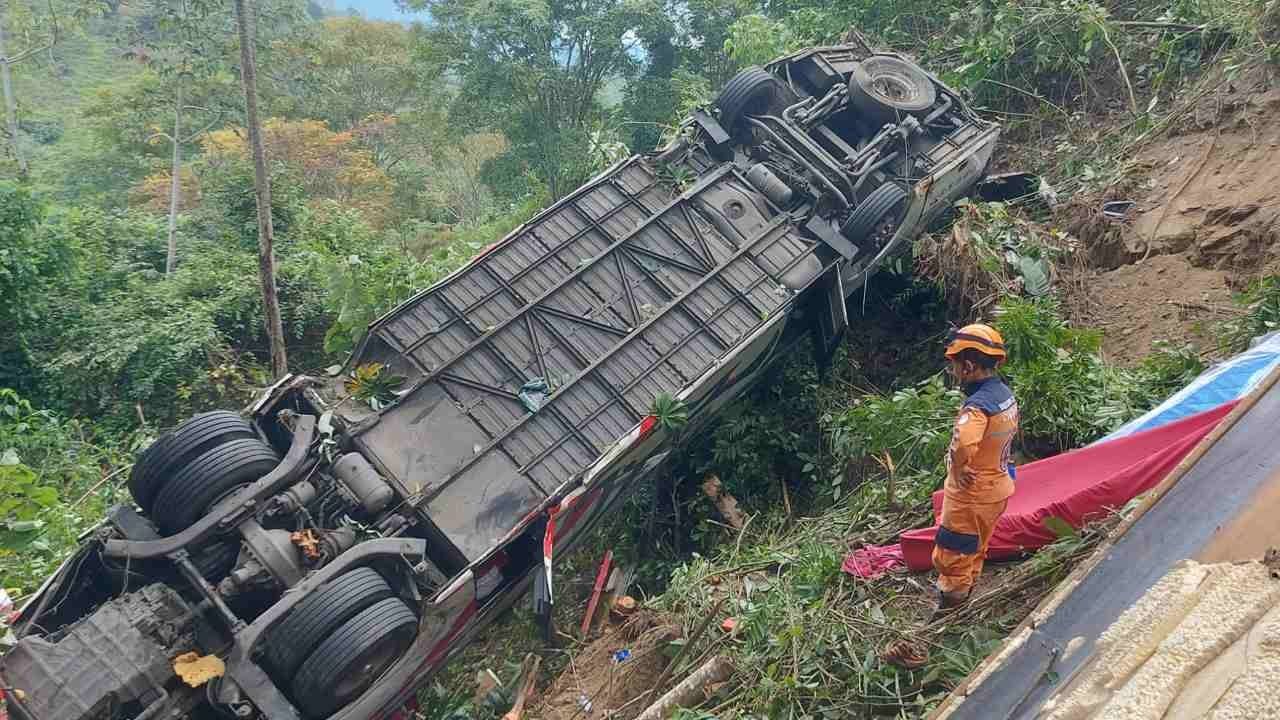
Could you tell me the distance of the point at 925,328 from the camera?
776 centimetres

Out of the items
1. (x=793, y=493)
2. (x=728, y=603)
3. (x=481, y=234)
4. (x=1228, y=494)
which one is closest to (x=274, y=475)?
(x=728, y=603)

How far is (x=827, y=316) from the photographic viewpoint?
7.17 meters

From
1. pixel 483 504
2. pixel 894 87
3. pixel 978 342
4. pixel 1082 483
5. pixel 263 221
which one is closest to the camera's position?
pixel 978 342

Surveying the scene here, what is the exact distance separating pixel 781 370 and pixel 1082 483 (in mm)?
3707

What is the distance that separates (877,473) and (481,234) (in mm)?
9558

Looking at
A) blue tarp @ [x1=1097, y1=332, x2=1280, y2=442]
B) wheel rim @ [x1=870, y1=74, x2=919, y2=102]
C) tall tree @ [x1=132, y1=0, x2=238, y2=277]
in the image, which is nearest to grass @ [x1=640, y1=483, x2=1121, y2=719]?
blue tarp @ [x1=1097, y1=332, x2=1280, y2=442]

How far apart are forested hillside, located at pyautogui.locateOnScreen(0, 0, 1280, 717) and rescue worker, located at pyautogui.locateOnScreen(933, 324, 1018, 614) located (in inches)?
12.3

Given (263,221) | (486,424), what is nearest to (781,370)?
(486,424)

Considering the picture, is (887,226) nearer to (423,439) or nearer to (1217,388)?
(1217,388)

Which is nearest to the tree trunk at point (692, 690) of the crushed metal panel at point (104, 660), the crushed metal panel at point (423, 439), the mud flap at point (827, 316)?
the crushed metal panel at point (423, 439)

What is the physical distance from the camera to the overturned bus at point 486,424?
14.8 feet

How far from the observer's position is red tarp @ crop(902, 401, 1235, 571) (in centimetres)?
361

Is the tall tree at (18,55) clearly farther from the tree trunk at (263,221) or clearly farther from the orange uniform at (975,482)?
the orange uniform at (975,482)

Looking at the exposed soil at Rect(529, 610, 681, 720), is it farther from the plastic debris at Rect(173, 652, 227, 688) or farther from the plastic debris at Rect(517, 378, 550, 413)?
the plastic debris at Rect(173, 652, 227, 688)
